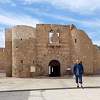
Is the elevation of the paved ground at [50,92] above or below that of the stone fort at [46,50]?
below

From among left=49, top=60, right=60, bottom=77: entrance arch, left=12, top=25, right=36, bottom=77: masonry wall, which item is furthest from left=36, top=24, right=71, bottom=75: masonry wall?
left=12, top=25, right=36, bottom=77: masonry wall

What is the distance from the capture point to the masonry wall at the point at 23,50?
41.9 m

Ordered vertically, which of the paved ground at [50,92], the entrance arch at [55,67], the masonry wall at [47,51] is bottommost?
the paved ground at [50,92]

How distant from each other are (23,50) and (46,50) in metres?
3.12

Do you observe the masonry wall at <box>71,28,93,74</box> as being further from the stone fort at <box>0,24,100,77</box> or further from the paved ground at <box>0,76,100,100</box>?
the paved ground at <box>0,76,100,100</box>

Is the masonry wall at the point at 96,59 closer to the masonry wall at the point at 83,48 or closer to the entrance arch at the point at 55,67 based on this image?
the masonry wall at the point at 83,48

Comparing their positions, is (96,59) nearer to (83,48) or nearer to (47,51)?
(83,48)

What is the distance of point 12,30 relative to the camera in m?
43.2

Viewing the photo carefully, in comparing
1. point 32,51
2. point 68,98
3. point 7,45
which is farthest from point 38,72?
point 68,98

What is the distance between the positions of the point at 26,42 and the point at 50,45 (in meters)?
3.29

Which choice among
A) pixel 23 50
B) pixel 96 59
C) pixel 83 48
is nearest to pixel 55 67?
pixel 96 59

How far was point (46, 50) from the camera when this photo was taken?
43031mm

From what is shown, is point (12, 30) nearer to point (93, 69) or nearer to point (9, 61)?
point (9, 61)

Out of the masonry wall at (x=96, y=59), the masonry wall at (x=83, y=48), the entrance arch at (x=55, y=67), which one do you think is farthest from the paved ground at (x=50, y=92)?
the masonry wall at (x=96, y=59)
